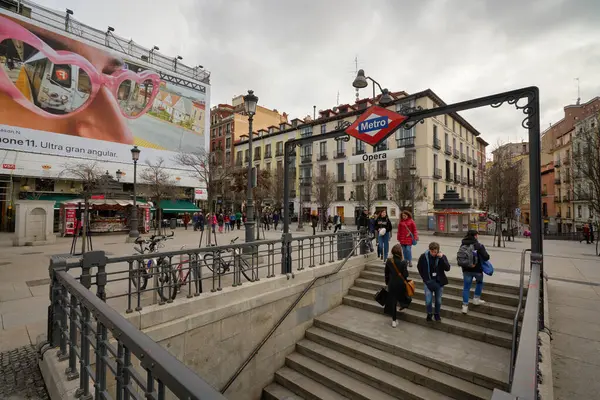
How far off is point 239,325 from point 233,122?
50.3 meters

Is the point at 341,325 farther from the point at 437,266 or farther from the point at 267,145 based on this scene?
the point at 267,145

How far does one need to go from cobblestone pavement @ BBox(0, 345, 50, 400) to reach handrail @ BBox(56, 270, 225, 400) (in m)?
1.74

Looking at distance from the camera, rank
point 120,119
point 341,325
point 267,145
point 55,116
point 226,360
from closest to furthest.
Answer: point 226,360
point 341,325
point 55,116
point 120,119
point 267,145

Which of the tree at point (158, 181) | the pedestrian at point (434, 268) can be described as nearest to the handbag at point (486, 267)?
the pedestrian at point (434, 268)

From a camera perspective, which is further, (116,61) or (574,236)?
(116,61)

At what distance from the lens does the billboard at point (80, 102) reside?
23.0 metres

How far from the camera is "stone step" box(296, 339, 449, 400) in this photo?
5.18 m

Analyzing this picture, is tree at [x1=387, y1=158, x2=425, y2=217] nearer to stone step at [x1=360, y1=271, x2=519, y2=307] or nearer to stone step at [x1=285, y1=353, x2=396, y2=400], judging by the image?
stone step at [x1=360, y1=271, x2=519, y2=307]

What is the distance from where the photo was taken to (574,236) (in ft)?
82.0


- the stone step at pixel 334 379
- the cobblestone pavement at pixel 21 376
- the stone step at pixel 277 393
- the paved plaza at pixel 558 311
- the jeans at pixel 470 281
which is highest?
the jeans at pixel 470 281

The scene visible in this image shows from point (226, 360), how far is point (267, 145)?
4533 centimetres

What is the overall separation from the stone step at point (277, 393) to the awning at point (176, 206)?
27.4m

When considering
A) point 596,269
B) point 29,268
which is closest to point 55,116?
point 29,268

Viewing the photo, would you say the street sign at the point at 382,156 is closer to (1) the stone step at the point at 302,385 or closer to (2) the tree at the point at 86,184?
(1) the stone step at the point at 302,385
